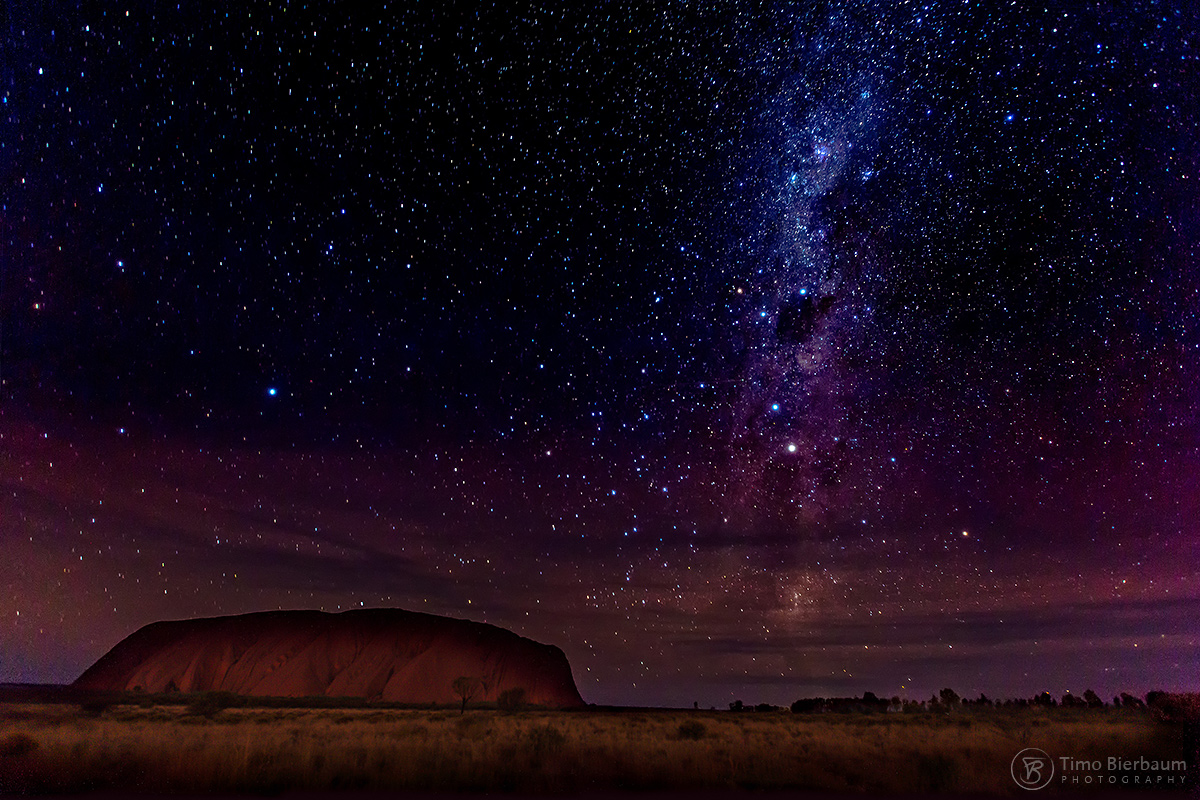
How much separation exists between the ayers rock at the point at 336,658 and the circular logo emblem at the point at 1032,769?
3089 inches

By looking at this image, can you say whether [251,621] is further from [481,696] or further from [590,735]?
[590,735]

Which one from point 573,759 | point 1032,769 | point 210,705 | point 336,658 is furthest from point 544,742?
point 336,658

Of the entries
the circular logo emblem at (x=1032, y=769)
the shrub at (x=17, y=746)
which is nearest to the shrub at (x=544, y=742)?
the circular logo emblem at (x=1032, y=769)

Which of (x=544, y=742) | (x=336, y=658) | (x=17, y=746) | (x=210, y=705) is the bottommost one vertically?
(x=210, y=705)

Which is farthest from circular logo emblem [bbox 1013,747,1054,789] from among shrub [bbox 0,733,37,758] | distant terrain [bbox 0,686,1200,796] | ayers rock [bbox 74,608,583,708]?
ayers rock [bbox 74,608,583,708]

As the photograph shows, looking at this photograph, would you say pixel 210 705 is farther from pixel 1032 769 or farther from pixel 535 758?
pixel 1032 769

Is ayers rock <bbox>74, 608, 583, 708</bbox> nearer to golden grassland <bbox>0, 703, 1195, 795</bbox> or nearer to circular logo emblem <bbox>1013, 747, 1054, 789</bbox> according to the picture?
golden grassland <bbox>0, 703, 1195, 795</bbox>

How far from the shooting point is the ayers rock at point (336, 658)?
89938 millimetres

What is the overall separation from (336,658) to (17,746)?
86.4 metres

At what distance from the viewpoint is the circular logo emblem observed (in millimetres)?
15634

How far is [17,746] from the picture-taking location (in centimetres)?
1864

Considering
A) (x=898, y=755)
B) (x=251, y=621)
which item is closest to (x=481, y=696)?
(x=251, y=621)

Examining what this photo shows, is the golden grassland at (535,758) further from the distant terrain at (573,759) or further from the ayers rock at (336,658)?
the ayers rock at (336,658)

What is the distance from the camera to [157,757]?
17469mm
